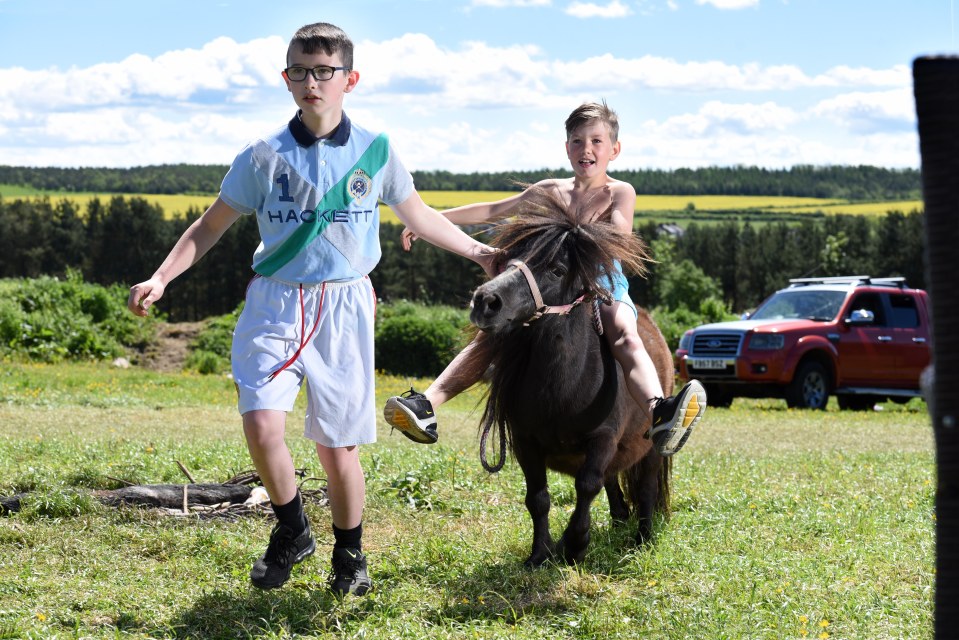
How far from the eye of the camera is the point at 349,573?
15.3 ft

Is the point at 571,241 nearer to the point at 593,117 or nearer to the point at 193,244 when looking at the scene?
the point at 593,117

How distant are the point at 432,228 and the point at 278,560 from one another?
1.62 metres

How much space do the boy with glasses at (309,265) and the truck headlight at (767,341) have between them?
13860 mm

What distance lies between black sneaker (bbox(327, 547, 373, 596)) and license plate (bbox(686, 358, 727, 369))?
1371cm

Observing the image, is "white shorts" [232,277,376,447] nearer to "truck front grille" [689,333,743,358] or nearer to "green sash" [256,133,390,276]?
"green sash" [256,133,390,276]

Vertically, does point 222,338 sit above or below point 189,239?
below

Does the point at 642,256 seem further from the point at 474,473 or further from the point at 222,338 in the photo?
the point at 222,338

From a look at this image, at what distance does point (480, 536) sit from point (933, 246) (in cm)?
413

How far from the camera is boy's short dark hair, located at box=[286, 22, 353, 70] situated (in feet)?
14.3

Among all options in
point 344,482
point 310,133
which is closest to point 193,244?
point 310,133

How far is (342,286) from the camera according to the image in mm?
4480

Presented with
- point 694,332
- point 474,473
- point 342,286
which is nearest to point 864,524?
point 474,473

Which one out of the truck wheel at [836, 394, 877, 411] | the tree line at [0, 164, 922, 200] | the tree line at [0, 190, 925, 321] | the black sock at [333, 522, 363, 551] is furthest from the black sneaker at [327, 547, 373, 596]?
the tree line at [0, 164, 922, 200]

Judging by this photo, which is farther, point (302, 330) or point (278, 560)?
point (278, 560)
